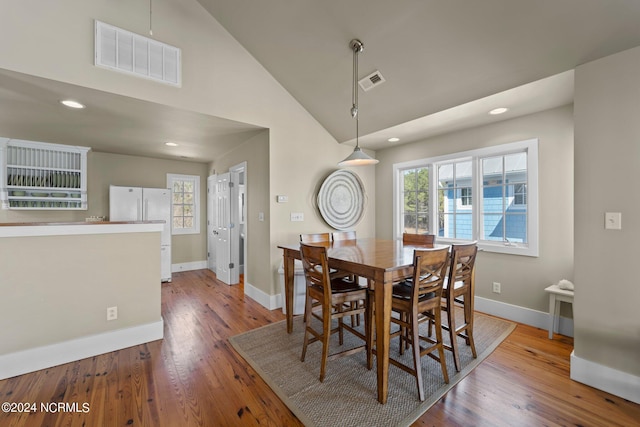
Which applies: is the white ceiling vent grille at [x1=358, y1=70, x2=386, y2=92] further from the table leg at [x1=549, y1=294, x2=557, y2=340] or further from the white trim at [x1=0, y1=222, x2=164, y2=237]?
the table leg at [x1=549, y1=294, x2=557, y2=340]

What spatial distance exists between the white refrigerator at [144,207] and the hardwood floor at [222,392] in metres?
2.52

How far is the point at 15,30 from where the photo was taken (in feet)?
6.86

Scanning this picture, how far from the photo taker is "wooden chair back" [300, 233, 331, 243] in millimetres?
3101

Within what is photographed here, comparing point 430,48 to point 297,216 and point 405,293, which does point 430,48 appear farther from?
point 297,216

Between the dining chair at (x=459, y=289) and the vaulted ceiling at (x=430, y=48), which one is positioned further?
the dining chair at (x=459, y=289)

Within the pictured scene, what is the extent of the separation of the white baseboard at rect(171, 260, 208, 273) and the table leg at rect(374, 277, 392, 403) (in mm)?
5113

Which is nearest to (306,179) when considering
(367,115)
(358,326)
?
(367,115)

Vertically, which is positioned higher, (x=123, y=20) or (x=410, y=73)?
(x=123, y=20)

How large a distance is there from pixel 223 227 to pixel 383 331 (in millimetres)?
3755

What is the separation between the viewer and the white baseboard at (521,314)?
9.03 ft

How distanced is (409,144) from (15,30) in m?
4.38

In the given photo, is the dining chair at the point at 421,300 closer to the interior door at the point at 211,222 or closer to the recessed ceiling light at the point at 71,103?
the recessed ceiling light at the point at 71,103

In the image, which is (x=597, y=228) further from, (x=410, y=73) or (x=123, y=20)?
(x=123, y=20)

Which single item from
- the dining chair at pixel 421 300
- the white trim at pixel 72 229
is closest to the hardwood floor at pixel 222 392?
the dining chair at pixel 421 300
